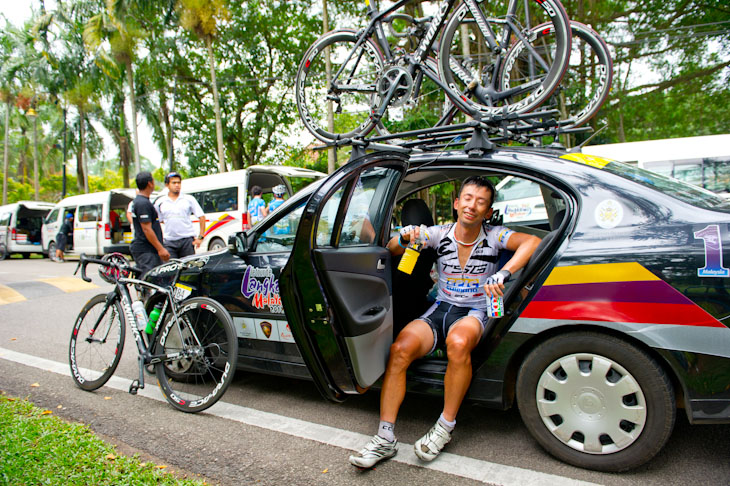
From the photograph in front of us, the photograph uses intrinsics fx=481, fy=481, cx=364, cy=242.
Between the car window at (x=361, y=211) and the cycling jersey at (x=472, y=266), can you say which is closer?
the car window at (x=361, y=211)

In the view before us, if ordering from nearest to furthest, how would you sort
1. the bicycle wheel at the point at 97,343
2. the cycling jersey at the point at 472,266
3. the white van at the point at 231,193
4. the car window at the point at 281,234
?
the cycling jersey at the point at 472,266, the car window at the point at 281,234, the bicycle wheel at the point at 97,343, the white van at the point at 231,193

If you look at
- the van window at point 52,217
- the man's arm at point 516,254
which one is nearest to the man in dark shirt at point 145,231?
the man's arm at point 516,254

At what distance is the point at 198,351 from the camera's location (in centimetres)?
344

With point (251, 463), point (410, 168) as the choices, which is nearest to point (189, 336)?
point (251, 463)

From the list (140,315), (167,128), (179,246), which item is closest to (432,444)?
(140,315)

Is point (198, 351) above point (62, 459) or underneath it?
above

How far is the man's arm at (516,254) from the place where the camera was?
102 inches

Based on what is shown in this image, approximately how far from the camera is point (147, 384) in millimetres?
4047

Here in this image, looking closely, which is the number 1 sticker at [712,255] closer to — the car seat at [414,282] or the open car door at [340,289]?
the open car door at [340,289]

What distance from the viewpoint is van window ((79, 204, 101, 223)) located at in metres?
16.0

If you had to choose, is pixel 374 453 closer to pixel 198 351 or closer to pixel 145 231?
pixel 198 351

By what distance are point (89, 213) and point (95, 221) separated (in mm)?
510

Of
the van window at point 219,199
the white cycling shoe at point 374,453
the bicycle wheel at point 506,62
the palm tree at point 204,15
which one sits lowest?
the white cycling shoe at point 374,453

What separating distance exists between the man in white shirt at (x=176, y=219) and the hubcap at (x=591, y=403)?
4.35m
